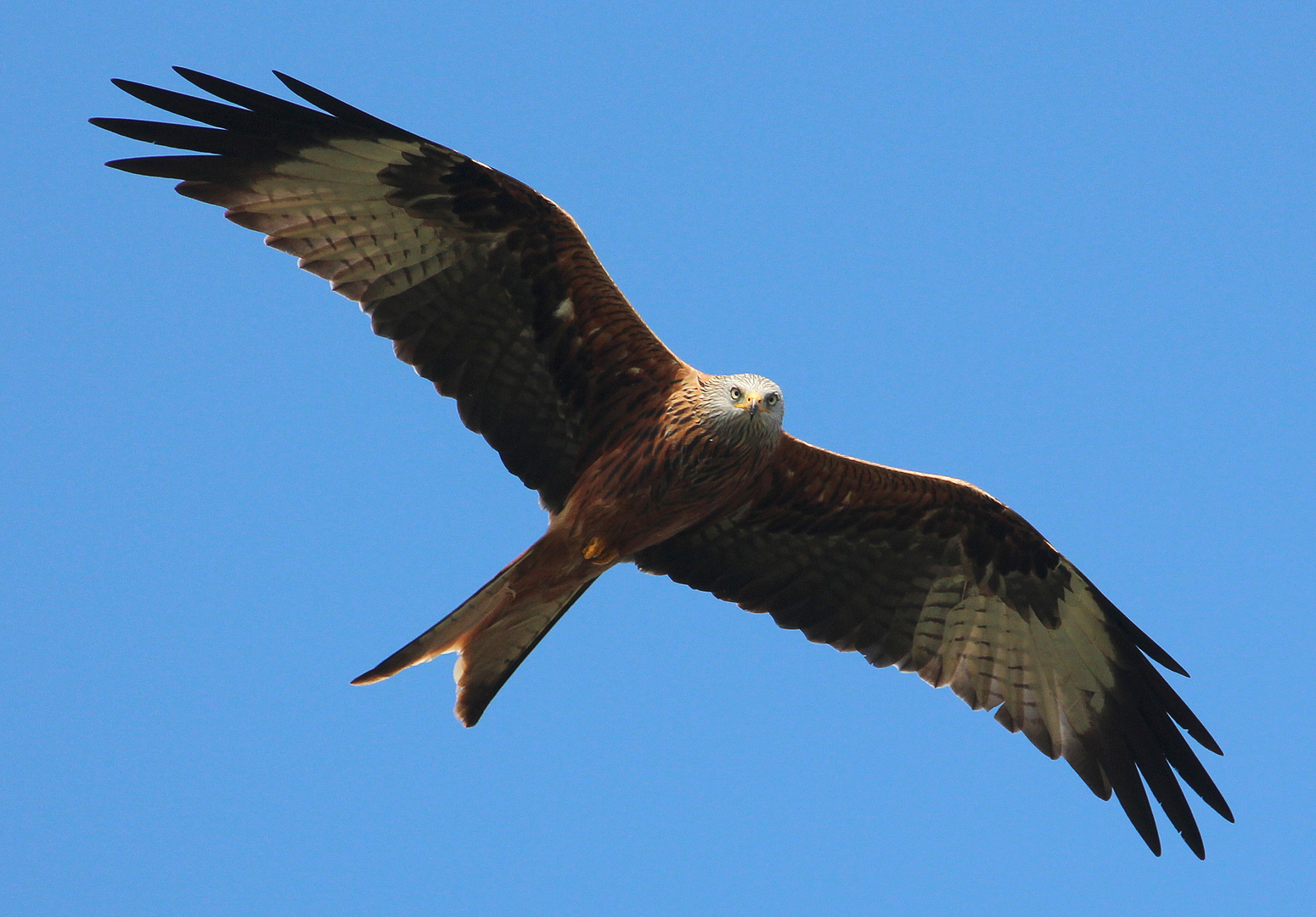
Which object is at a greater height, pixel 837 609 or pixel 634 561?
pixel 837 609

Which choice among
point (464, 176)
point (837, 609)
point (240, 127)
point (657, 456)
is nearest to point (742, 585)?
point (837, 609)

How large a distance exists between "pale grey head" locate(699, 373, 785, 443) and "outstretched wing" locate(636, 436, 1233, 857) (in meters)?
1.09

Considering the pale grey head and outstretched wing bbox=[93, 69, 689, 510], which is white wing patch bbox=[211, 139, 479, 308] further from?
the pale grey head

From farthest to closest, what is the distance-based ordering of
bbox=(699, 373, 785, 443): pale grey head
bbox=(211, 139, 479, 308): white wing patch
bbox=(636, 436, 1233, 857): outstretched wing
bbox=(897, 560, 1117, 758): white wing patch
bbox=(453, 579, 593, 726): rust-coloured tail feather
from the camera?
bbox=(897, 560, 1117, 758): white wing patch, bbox=(636, 436, 1233, 857): outstretched wing, bbox=(453, 579, 593, 726): rust-coloured tail feather, bbox=(211, 139, 479, 308): white wing patch, bbox=(699, 373, 785, 443): pale grey head

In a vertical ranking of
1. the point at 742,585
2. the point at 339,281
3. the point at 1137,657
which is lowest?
the point at 339,281

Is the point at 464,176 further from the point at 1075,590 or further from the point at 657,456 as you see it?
the point at 1075,590

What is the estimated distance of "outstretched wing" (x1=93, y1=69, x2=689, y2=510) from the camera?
24.6 feet

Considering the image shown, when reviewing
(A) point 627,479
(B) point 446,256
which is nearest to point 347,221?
(B) point 446,256

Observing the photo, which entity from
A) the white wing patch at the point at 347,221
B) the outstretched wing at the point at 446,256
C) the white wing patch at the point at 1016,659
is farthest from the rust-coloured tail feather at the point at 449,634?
the white wing patch at the point at 1016,659

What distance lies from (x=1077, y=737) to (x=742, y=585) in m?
2.40

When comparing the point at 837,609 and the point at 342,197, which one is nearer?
the point at 342,197

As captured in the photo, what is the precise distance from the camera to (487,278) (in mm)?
7934

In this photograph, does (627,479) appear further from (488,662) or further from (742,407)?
(488,662)

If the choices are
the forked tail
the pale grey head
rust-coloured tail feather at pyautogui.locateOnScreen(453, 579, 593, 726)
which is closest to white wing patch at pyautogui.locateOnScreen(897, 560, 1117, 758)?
the pale grey head
